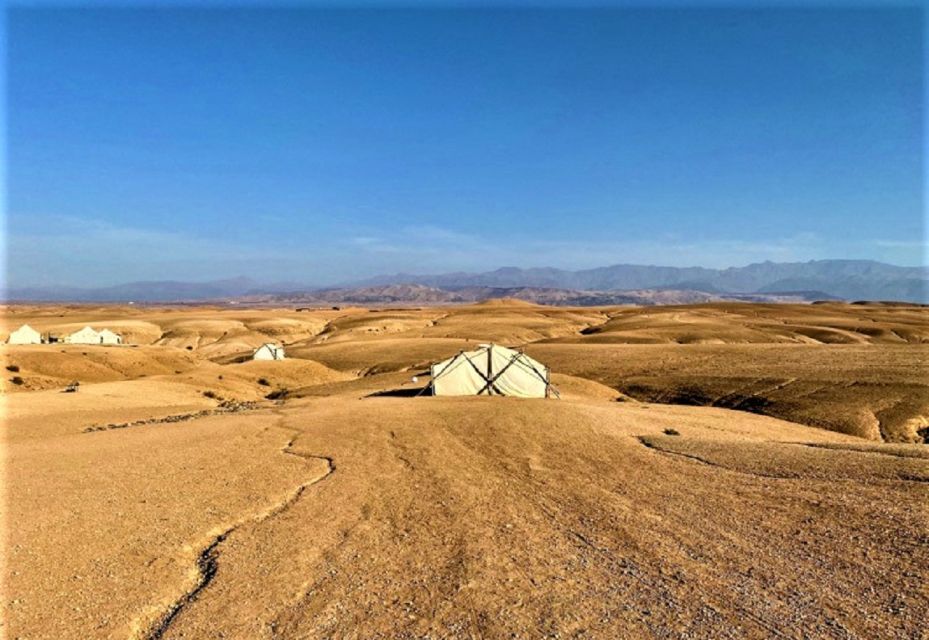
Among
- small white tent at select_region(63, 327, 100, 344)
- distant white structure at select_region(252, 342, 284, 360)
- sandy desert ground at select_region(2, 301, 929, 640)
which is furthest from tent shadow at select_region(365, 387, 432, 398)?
small white tent at select_region(63, 327, 100, 344)

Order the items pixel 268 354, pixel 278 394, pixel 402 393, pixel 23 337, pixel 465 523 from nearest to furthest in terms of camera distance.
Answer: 1. pixel 465 523
2. pixel 402 393
3. pixel 278 394
4. pixel 268 354
5. pixel 23 337

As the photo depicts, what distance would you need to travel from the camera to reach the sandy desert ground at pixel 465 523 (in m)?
6.89

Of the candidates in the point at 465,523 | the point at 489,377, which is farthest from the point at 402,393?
the point at 465,523

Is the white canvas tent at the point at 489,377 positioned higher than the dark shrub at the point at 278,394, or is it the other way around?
the white canvas tent at the point at 489,377

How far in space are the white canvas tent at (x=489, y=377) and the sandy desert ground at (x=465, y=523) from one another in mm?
4179

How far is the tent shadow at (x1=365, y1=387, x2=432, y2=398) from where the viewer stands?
2898cm

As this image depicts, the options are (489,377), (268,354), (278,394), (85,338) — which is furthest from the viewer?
(85,338)

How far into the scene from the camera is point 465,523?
989cm

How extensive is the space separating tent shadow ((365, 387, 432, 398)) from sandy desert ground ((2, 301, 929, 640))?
4.52m

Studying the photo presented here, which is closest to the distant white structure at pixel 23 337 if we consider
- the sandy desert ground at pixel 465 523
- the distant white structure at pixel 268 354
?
the distant white structure at pixel 268 354

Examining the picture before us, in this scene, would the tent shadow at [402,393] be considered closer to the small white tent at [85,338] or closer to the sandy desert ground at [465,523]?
the sandy desert ground at [465,523]

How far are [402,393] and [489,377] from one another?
4.58m

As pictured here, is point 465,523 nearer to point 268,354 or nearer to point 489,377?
point 489,377

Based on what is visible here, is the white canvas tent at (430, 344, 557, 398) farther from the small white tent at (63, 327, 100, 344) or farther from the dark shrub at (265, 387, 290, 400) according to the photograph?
the small white tent at (63, 327, 100, 344)
